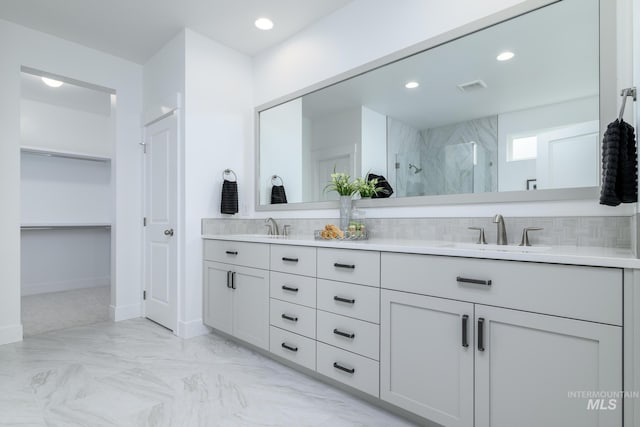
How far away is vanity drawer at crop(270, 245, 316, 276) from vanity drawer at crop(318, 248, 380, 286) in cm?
7

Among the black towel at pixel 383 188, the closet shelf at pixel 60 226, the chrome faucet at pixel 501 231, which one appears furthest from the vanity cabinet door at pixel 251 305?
the closet shelf at pixel 60 226

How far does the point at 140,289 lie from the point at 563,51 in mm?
3856

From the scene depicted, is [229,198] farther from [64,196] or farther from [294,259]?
[64,196]

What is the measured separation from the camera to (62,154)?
4.42 meters

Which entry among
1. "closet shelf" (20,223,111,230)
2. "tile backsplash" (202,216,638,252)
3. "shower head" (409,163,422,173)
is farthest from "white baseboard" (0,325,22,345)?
"shower head" (409,163,422,173)

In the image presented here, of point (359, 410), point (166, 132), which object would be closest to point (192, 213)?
point (166, 132)

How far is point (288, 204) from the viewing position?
9.80 feet

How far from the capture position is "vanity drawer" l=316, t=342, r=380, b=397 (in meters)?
1.72

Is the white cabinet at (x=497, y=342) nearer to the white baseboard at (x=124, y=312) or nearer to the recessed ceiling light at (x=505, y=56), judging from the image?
the recessed ceiling light at (x=505, y=56)

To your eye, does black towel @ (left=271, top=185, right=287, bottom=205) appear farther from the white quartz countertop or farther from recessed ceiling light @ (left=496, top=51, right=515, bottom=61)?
recessed ceiling light @ (left=496, top=51, right=515, bottom=61)

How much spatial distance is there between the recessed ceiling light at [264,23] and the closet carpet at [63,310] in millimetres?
3150

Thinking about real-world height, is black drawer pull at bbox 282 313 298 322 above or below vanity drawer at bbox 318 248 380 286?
below

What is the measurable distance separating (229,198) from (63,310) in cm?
239

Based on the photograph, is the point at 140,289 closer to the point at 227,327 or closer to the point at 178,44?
the point at 227,327
